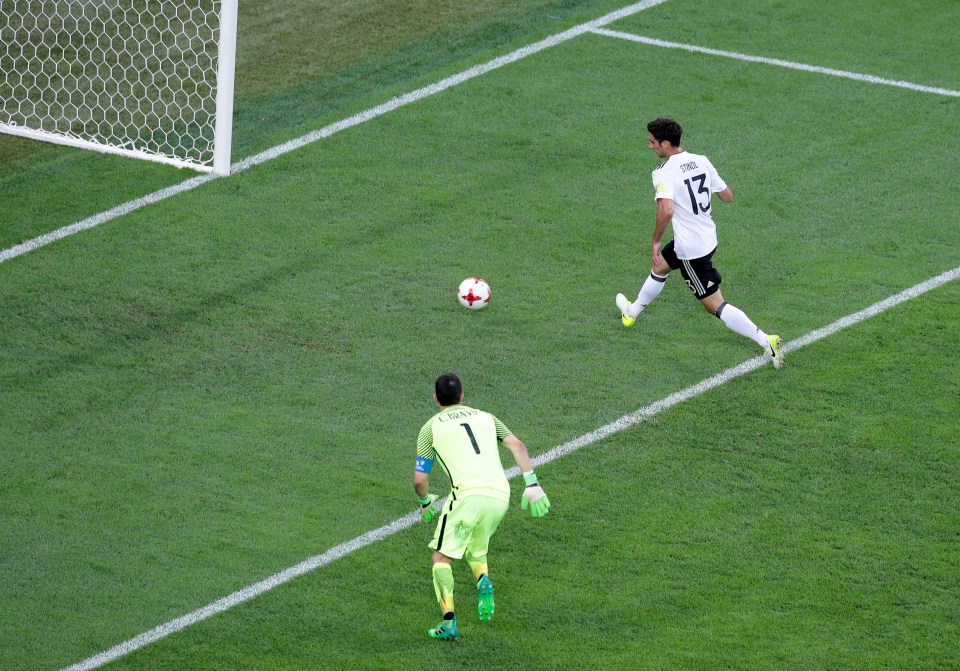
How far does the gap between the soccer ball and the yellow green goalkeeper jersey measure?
360 cm

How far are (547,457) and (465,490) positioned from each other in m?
2.06

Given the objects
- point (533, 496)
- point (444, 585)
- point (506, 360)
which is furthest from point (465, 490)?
point (506, 360)

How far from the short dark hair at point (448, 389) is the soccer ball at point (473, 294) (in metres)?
3.57

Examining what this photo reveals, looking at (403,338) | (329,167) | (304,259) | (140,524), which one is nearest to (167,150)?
(329,167)

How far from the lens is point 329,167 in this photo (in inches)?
584

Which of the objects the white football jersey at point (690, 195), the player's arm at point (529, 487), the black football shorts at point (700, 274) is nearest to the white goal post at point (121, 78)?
the white football jersey at point (690, 195)

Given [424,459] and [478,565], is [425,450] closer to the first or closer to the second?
[424,459]

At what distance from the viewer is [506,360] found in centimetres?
1180

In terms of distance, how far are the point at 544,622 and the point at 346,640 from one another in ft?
3.97

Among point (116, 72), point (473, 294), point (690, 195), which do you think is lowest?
point (473, 294)

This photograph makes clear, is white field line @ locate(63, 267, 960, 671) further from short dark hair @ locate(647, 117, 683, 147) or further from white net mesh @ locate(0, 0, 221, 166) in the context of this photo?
white net mesh @ locate(0, 0, 221, 166)

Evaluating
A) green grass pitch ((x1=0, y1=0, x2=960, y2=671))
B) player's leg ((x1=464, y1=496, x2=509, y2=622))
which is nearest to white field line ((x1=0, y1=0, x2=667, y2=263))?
green grass pitch ((x1=0, y1=0, x2=960, y2=671))

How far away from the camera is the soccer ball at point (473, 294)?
1238 centimetres

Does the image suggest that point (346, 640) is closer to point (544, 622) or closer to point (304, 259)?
point (544, 622)
